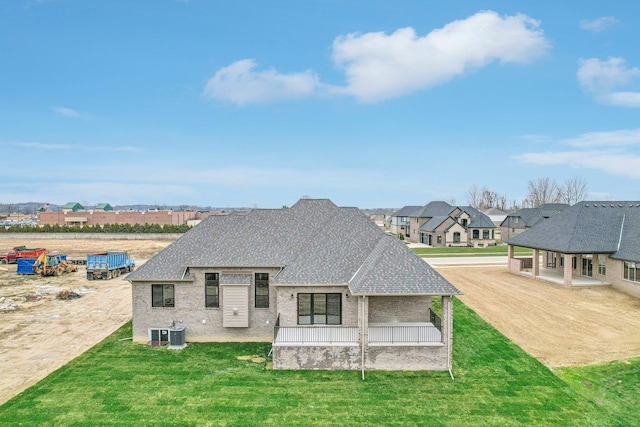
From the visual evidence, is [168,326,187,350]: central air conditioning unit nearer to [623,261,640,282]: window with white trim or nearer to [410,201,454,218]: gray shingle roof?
[623,261,640,282]: window with white trim

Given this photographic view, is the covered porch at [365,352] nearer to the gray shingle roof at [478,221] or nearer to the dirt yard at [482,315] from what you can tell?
the dirt yard at [482,315]

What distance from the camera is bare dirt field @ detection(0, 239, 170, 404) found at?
1638 cm

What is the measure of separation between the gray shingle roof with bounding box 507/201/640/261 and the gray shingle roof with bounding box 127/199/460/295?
20.8m

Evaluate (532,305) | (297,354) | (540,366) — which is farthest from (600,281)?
(297,354)

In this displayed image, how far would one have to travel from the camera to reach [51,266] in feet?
133

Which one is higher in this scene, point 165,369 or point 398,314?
point 398,314

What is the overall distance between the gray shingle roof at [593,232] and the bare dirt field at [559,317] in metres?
3.13

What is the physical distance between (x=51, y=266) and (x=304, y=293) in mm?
35527

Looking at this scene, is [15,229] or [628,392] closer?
[628,392]

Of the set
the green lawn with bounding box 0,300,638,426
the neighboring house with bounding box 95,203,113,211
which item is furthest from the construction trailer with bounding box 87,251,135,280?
the neighboring house with bounding box 95,203,113,211

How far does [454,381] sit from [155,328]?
521 inches

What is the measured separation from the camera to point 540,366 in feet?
52.6

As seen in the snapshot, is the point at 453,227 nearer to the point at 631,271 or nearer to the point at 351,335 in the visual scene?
the point at 631,271

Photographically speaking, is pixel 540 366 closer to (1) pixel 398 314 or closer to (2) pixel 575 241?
(1) pixel 398 314
